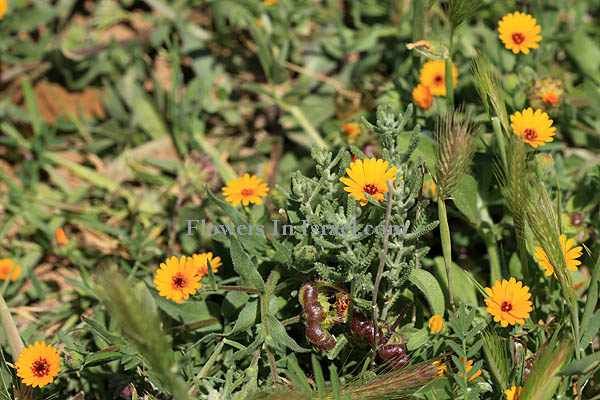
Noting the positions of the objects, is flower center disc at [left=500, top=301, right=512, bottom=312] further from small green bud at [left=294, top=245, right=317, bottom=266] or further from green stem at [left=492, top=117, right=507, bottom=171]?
small green bud at [left=294, top=245, right=317, bottom=266]

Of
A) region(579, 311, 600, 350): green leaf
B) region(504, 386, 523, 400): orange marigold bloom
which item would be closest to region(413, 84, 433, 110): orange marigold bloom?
region(579, 311, 600, 350): green leaf

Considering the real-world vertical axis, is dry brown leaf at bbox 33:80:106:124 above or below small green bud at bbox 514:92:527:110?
below

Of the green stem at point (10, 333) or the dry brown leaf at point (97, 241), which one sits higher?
the green stem at point (10, 333)

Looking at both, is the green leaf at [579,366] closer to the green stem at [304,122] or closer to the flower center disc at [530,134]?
the flower center disc at [530,134]

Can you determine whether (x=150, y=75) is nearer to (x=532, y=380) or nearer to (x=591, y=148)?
(x=591, y=148)

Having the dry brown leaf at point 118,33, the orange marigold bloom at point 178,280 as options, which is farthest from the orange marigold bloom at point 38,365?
the dry brown leaf at point 118,33

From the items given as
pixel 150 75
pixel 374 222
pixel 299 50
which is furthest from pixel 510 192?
pixel 150 75

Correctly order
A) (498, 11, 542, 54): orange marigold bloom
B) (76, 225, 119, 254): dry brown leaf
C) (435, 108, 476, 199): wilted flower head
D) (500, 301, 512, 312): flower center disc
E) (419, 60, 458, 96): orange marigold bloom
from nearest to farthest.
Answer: (435, 108, 476, 199): wilted flower head, (500, 301, 512, 312): flower center disc, (498, 11, 542, 54): orange marigold bloom, (419, 60, 458, 96): orange marigold bloom, (76, 225, 119, 254): dry brown leaf
